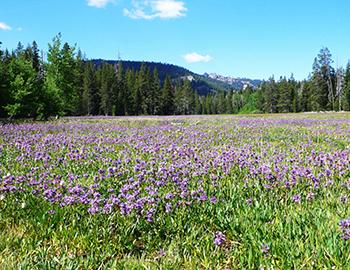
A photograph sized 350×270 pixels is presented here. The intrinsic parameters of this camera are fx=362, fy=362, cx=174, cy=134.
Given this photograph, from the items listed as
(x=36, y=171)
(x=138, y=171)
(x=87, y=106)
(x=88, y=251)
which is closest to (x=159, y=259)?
(x=88, y=251)

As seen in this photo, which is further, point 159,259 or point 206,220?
point 206,220

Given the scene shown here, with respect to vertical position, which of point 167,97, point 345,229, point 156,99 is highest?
point 167,97

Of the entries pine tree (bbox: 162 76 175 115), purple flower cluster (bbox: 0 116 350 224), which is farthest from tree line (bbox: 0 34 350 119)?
purple flower cluster (bbox: 0 116 350 224)

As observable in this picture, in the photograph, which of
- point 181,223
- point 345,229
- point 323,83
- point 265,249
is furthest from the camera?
point 323,83

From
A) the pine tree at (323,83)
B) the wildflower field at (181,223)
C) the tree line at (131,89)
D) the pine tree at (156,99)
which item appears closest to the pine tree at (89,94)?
the tree line at (131,89)

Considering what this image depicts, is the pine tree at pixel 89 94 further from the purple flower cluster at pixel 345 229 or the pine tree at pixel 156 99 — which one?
the purple flower cluster at pixel 345 229

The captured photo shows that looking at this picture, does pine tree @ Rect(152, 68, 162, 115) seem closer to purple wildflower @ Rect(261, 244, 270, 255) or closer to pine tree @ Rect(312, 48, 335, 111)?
pine tree @ Rect(312, 48, 335, 111)

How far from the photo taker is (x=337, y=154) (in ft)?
26.0

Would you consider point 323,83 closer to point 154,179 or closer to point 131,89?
point 131,89

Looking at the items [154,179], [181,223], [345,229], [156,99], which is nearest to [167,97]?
[156,99]

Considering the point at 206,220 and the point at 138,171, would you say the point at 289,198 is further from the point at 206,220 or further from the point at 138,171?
the point at 138,171

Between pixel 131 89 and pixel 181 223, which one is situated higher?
pixel 131 89

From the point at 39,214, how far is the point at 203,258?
6.94ft

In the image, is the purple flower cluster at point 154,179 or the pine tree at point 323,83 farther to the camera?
the pine tree at point 323,83
